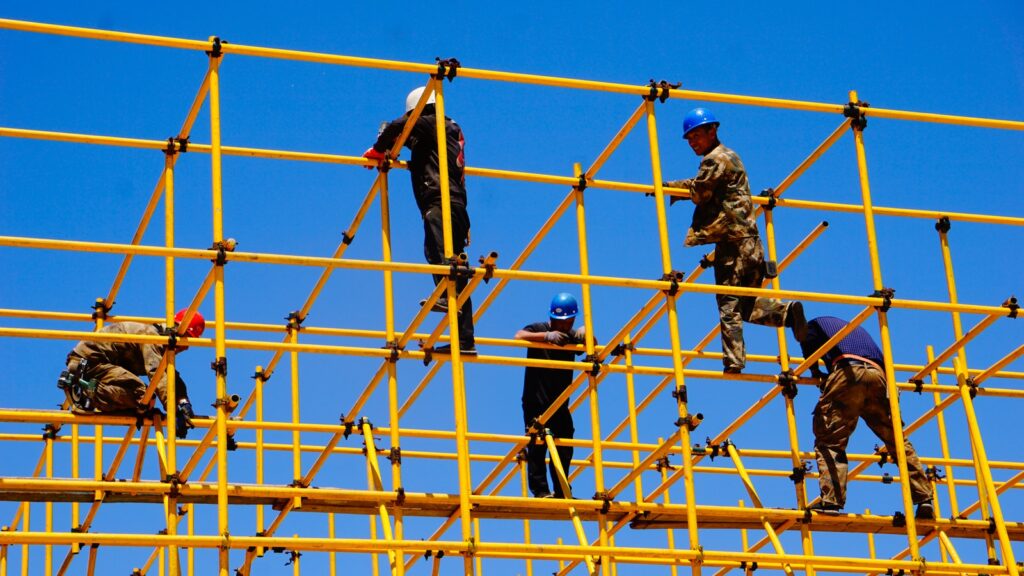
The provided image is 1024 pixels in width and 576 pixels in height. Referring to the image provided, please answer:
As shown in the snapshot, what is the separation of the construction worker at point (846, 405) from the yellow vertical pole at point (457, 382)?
10.4 feet

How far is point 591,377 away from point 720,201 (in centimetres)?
171

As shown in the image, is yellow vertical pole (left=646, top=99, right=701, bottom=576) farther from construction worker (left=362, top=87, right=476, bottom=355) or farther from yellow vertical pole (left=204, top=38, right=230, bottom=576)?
yellow vertical pole (left=204, top=38, right=230, bottom=576)

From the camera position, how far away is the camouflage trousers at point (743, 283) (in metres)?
13.5

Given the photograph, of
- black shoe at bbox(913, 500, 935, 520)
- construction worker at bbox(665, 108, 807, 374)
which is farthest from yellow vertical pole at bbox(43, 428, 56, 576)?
black shoe at bbox(913, 500, 935, 520)

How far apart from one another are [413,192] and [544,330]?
2.00 meters

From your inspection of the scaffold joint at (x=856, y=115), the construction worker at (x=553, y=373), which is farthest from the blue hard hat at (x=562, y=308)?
the scaffold joint at (x=856, y=115)

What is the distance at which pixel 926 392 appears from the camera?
48.5 ft

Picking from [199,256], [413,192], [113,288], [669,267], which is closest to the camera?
[199,256]

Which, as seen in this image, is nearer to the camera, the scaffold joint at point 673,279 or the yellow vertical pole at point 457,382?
the yellow vertical pole at point 457,382

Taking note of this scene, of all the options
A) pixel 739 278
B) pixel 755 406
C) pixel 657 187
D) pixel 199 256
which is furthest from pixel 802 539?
pixel 199 256

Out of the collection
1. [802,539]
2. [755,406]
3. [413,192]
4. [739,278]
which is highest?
[413,192]

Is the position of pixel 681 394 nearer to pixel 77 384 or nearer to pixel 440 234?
pixel 440 234

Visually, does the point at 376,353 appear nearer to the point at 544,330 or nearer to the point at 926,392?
the point at 544,330

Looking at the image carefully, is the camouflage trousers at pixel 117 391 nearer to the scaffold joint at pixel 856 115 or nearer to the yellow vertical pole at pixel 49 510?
the yellow vertical pole at pixel 49 510
